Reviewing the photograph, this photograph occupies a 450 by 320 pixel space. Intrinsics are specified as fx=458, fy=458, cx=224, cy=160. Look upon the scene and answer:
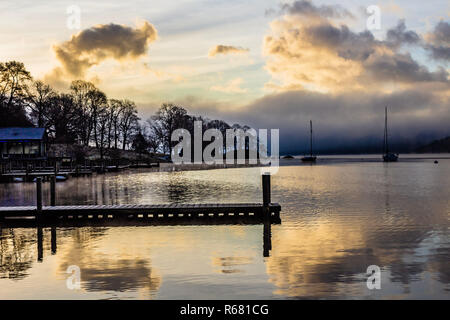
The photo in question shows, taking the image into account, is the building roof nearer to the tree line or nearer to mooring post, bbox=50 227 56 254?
the tree line

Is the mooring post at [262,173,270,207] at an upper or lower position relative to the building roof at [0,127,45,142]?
lower

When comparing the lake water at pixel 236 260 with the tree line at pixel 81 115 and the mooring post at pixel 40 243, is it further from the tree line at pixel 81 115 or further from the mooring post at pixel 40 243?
the tree line at pixel 81 115

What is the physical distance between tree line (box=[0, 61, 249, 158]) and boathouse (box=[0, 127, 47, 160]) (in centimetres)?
1363

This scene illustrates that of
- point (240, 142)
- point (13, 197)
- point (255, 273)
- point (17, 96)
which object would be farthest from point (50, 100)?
point (255, 273)

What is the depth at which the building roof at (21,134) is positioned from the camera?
79625 millimetres

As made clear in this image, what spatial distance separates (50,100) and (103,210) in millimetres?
88038

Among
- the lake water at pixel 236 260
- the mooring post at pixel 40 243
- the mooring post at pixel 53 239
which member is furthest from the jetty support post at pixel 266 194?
the mooring post at pixel 40 243

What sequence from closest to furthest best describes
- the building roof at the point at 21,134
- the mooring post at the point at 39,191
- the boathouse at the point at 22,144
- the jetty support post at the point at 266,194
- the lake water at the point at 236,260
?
the lake water at the point at 236,260
the mooring post at the point at 39,191
the jetty support post at the point at 266,194
the building roof at the point at 21,134
the boathouse at the point at 22,144

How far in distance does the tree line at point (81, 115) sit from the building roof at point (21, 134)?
13.1 meters

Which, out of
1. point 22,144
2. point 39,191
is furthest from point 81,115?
point 39,191

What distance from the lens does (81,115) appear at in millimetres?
109188

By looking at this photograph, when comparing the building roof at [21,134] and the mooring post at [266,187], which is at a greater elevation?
the building roof at [21,134]

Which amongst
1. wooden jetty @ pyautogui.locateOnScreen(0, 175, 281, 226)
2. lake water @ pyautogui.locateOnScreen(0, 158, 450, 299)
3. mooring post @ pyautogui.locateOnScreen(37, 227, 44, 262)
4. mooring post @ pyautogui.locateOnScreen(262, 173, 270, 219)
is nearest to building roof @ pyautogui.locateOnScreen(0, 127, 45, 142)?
wooden jetty @ pyautogui.locateOnScreen(0, 175, 281, 226)

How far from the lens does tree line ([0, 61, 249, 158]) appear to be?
307 feet
